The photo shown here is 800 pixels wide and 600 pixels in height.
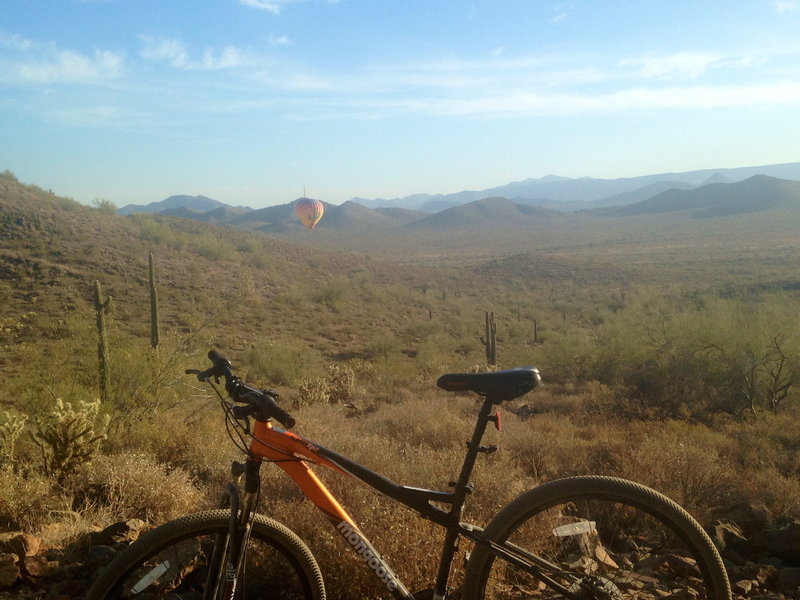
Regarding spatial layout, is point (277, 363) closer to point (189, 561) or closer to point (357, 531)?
point (189, 561)

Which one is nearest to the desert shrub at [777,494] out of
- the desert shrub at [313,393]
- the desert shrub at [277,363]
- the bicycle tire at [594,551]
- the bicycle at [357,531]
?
the bicycle tire at [594,551]

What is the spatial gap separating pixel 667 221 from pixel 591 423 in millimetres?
109910

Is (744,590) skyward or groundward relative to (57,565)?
groundward

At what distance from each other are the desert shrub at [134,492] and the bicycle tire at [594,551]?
246cm

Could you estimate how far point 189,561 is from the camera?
2.40 metres

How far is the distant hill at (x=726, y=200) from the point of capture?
356 ft

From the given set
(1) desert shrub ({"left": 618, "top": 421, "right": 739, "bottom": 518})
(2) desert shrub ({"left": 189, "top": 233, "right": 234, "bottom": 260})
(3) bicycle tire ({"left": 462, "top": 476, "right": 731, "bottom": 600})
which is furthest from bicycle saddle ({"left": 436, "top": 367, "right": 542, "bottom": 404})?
(2) desert shrub ({"left": 189, "top": 233, "right": 234, "bottom": 260})

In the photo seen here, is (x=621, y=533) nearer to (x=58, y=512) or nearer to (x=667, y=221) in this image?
(x=58, y=512)

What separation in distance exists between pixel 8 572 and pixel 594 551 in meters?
3.03

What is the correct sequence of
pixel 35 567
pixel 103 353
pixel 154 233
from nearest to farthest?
pixel 35 567, pixel 103 353, pixel 154 233

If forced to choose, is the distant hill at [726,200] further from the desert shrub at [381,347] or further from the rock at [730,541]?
the rock at [730,541]

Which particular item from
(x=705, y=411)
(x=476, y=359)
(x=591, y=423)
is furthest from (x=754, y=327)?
(x=476, y=359)

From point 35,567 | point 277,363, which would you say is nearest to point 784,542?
point 35,567

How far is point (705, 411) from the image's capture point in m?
10.6
